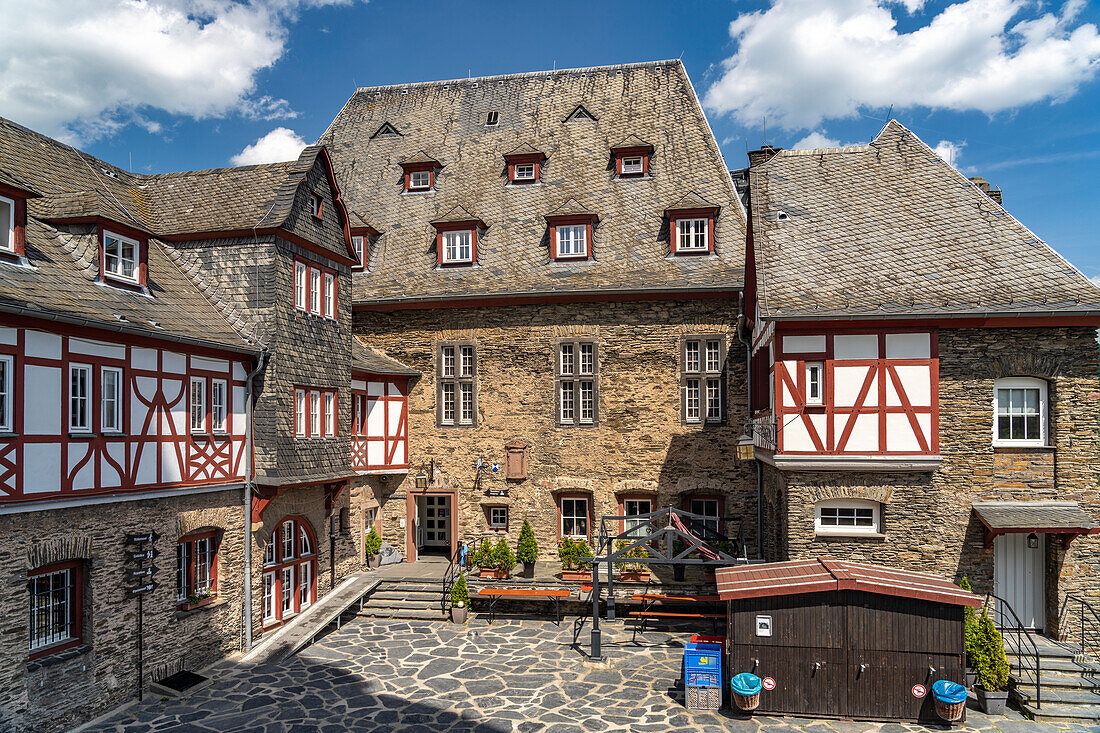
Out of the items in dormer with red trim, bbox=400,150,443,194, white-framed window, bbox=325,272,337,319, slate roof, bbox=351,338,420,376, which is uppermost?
Answer: dormer with red trim, bbox=400,150,443,194

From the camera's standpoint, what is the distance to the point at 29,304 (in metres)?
10.9

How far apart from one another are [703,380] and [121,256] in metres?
14.2

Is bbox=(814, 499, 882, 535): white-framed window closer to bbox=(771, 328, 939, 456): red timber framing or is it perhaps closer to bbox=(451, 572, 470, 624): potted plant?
bbox=(771, 328, 939, 456): red timber framing

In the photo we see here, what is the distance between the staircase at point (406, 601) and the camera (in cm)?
1858

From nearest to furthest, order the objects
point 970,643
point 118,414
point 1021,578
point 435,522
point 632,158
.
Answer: point 970,643, point 118,414, point 1021,578, point 435,522, point 632,158

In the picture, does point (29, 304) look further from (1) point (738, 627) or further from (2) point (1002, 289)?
(2) point (1002, 289)

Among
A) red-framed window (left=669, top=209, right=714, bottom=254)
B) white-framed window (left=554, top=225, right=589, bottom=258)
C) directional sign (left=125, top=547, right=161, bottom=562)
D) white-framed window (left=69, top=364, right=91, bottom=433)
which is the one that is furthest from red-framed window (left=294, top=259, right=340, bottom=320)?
red-framed window (left=669, top=209, right=714, bottom=254)

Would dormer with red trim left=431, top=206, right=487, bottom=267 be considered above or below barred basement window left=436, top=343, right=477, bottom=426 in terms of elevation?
above

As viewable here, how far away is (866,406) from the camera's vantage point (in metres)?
14.9

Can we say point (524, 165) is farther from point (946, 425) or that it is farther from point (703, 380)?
point (946, 425)

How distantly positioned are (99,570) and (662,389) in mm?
13864

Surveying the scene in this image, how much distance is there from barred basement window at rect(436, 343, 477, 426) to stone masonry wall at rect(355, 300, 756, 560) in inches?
10.1

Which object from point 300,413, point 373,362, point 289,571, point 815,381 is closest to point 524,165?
point 373,362

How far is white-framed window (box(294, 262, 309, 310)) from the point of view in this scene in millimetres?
17047
